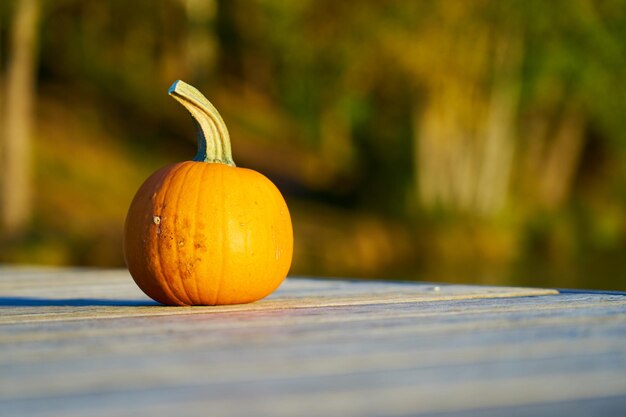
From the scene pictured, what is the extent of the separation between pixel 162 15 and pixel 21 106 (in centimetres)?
704

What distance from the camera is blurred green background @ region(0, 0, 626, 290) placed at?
1413 cm

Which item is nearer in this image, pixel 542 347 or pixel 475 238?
pixel 542 347

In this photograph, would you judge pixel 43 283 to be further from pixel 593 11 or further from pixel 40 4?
pixel 593 11

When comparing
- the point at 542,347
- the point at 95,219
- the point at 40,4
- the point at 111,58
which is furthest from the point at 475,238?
the point at 542,347

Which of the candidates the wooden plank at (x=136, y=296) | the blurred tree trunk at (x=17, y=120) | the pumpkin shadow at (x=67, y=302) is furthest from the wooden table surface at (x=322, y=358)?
the blurred tree trunk at (x=17, y=120)

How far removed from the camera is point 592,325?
89.8 inches

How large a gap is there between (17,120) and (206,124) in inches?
454

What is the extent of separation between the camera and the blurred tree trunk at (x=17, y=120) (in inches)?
538

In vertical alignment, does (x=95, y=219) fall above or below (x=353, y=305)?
above

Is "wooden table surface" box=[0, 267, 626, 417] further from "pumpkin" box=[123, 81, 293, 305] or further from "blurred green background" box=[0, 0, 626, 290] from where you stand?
"blurred green background" box=[0, 0, 626, 290]

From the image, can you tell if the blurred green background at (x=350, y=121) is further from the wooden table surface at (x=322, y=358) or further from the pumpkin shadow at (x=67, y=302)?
the wooden table surface at (x=322, y=358)

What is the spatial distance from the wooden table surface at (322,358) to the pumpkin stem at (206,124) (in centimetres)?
53

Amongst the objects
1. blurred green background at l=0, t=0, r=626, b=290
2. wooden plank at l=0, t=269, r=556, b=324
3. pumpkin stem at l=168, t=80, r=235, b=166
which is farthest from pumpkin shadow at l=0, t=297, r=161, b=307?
blurred green background at l=0, t=0, r=626, b=290

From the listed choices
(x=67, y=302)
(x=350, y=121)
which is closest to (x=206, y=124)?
(x=67, y=302)
